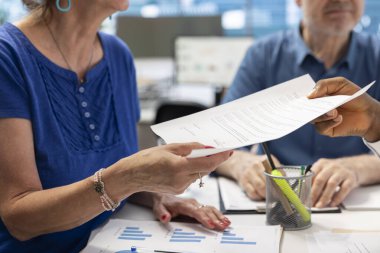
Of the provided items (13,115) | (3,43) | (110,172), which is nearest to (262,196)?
(110,172)

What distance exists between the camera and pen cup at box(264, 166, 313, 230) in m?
1.17

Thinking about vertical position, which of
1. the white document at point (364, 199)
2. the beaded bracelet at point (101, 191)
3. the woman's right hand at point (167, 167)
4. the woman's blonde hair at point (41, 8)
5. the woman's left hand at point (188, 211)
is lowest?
the white document at point (364, 199)

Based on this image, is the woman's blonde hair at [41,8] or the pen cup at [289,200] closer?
the pen cup at [289,200]

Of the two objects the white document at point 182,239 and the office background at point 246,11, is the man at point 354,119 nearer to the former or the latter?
the white document at point 182,239

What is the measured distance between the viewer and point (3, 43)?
49.1 inches

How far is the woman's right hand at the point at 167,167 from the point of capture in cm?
98

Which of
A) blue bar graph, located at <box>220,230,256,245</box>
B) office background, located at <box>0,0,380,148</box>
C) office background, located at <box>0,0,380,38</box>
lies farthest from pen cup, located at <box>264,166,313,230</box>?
office background, located at <box>0,0,380,38</box>

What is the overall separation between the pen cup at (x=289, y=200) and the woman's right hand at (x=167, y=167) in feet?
0.81

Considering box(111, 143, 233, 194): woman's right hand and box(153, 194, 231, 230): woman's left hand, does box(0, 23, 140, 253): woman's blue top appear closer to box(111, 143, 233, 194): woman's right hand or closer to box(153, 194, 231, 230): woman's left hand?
box(153, 194, 231, 230): woman's left hand

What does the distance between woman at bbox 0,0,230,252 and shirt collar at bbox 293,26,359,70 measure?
0.69 m

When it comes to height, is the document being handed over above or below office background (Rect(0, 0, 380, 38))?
above

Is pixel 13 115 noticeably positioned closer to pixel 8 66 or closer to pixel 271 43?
pixel 8 66

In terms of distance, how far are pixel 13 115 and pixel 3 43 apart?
0.21 m

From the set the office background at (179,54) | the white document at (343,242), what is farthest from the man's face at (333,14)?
the office background at (179,54)
